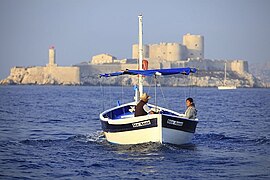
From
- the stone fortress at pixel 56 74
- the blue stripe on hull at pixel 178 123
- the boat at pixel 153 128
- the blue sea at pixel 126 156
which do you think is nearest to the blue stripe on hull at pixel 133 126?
the boat at pixel 153 128

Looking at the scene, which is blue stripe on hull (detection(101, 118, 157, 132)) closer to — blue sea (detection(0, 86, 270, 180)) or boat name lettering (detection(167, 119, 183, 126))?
boat name lettering (detection(167, 119, 183, 126))

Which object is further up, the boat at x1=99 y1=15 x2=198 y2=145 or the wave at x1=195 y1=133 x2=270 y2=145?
the boat at x1=99 y1=15 x2=198 y2=145

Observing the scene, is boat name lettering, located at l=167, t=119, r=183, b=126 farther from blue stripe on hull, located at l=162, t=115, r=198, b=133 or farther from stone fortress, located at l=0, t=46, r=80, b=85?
stone fortress, located at l=0, t=46, r=80, b=85

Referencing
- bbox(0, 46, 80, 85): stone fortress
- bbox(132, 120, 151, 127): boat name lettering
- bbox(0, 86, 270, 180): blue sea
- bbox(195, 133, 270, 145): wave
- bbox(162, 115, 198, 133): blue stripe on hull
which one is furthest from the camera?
bbox(0, 46, 80, 85): stone fortress

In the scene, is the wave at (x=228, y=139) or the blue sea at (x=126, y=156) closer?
the blue sea at (x=126, y=156)

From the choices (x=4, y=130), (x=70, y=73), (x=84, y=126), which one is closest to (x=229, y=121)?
(x=84, y=126)

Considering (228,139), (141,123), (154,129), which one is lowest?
(228,139)

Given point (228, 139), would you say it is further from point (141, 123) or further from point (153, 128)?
point (141, 123)

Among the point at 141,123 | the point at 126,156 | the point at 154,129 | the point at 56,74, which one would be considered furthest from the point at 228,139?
the point at 56,74

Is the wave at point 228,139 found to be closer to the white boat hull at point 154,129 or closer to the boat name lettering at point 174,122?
the white boat hull at point 154,129

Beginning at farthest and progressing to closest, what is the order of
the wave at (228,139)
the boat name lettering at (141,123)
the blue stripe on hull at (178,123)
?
the wave at (228,139) < the boat name lettering at (141,123) < the blue stripe on hull at (178,123)

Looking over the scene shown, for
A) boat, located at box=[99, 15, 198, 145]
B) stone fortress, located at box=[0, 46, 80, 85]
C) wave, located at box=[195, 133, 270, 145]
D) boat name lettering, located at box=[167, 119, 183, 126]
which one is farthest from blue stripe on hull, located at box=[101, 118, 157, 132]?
stone fortress, located at box=[0, 46, 80, 85]

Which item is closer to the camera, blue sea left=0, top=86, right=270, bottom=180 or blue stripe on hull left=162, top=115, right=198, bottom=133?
blue sea left=0, top=86, right=270, bottom=180

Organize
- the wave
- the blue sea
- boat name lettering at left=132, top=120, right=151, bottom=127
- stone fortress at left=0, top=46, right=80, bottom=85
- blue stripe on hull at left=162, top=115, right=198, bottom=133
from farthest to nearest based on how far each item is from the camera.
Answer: stone fortress at left=0, top=46, right=80, bottom=85
the wave
boat name lettering at left=132, top=120, right=151, bottom=127
blue stripe on hull at left=162, top=115, right=198, bottom=133
the blue sea
